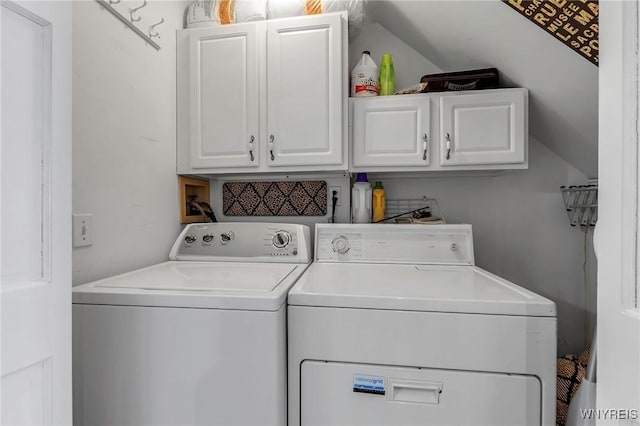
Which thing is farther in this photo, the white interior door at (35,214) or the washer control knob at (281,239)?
the washer control knob at (281,239)

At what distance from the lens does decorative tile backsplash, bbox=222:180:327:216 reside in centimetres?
200

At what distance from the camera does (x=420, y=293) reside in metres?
1.05

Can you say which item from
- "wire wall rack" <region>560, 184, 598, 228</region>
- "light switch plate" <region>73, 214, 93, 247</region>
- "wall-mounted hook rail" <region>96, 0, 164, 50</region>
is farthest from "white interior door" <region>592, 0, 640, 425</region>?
"wall-mounted hook rail" <region>96, 0, 164, 50</region>

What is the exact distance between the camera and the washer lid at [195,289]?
3.27 ft

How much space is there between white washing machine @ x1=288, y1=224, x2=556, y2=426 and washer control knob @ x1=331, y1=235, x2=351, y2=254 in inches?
23.8

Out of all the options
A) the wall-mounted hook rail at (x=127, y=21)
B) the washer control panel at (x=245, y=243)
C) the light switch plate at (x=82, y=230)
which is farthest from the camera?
the washer control panel at (x=245, y=243)

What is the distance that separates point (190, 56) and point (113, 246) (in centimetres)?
112

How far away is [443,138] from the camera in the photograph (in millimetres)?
1621

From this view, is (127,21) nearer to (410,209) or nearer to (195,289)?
(195,289)

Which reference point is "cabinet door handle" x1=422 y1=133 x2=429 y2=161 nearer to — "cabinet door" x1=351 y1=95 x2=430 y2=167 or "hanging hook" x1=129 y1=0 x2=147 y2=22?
"cabinet door" x1=351 y1=95 x2=430 y2=167

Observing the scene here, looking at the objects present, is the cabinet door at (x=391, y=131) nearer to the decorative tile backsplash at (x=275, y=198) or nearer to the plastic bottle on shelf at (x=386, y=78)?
the plastic bottle on shelf at (x=386, y=78)

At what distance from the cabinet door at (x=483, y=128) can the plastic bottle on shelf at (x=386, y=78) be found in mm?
300

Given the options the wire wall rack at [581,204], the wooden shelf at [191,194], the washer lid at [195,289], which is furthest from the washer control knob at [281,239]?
the wire wall rack at [581,204]

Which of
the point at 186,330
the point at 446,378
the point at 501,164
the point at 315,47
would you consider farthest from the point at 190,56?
the point at 446,378
